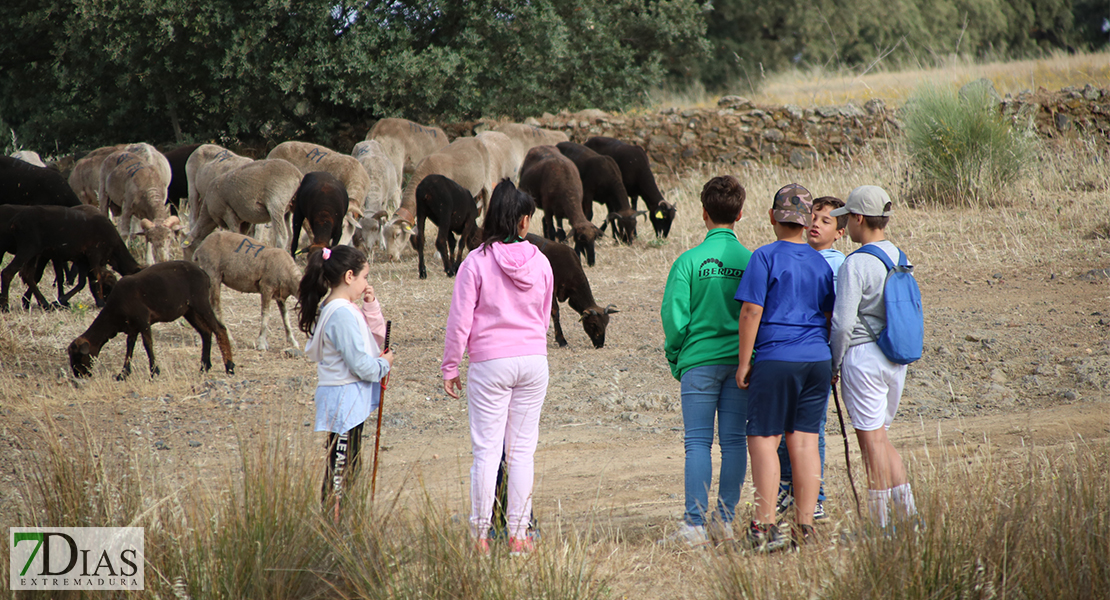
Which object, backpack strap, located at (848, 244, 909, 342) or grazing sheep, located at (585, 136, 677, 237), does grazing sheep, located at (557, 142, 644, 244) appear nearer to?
grazing sheep, located at (585, 136, 677, 237)

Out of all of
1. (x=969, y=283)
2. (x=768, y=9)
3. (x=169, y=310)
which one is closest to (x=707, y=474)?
(x=169, y=310)

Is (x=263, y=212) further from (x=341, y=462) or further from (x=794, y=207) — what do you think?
(x=794, y=207)

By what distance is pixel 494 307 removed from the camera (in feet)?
14.4

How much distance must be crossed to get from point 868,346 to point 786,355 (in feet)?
1.42

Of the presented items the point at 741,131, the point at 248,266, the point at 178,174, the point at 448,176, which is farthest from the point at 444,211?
the point at 741,131

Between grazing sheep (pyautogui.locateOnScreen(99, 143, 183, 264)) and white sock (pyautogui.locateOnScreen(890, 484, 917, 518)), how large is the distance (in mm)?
11304

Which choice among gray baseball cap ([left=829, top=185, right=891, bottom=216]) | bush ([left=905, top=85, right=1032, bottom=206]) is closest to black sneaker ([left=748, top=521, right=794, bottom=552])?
gray baseball cap ([left=829, top=185, right=891, bottom=216])

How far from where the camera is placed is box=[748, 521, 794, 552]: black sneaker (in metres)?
3.82

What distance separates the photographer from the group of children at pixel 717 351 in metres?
4.22

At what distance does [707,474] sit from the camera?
437 cm

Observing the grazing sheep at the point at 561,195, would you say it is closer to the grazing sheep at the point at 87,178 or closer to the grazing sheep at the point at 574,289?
the grazing sheep at the point at 574,289

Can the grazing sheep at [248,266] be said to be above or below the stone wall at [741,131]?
below

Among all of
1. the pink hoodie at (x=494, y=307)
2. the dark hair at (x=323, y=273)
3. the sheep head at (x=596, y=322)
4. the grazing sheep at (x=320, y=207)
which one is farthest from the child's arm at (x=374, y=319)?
the grazing sheep at (x=320, y=207)

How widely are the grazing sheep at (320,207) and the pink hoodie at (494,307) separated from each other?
7654 mm
